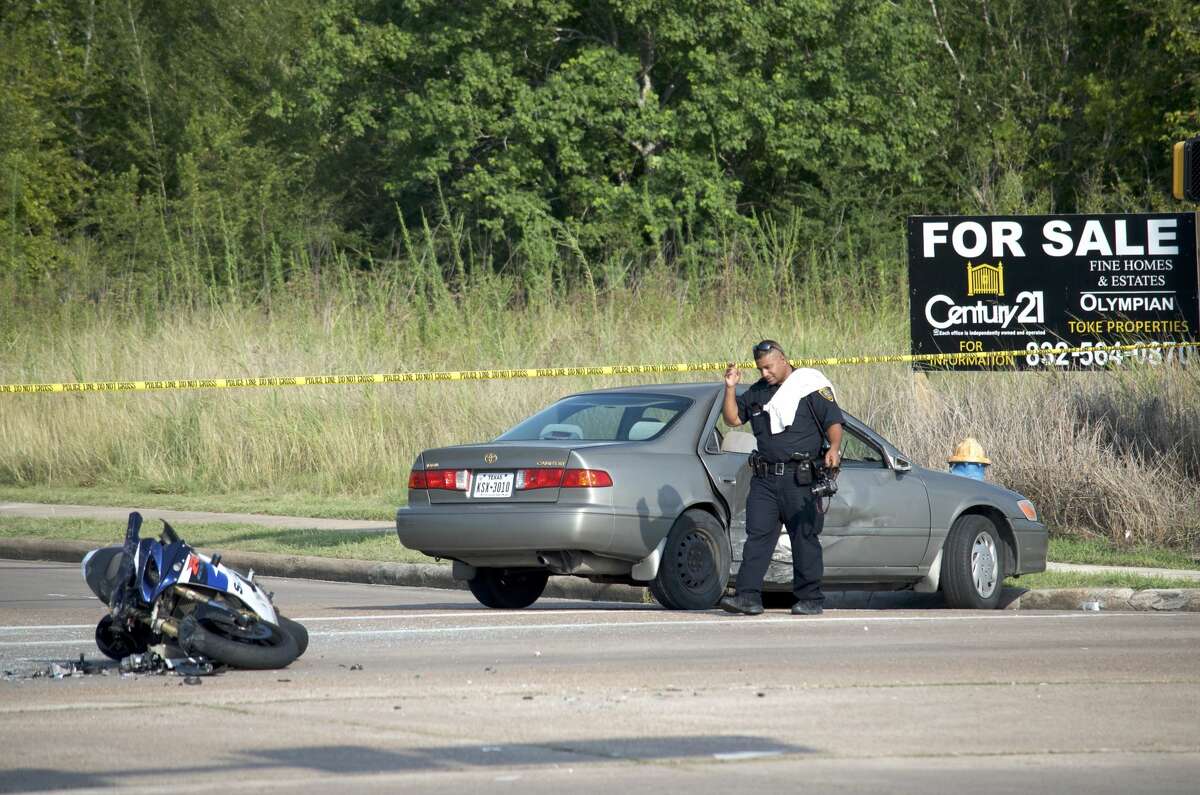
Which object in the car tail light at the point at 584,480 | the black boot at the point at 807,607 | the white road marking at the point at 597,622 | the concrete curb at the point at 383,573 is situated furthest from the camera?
the concrete curb at the point at 383,573

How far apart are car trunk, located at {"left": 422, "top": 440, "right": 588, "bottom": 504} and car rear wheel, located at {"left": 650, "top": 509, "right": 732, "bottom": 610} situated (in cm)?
84

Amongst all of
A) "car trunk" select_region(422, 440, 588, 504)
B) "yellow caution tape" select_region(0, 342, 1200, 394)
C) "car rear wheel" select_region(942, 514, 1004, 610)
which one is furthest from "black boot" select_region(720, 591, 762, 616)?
"yellow caution tape" select_region(0, 342, 1200, 394)

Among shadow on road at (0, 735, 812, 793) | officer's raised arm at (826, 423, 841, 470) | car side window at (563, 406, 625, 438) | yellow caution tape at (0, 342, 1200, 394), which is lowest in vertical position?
shadow on road at (0, 735, 812, 793)

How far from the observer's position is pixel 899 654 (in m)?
10.2

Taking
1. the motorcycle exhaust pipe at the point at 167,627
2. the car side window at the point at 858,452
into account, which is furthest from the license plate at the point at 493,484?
the motorcycle exhaust pipe at the point at 167,627

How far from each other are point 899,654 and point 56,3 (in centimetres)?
5210

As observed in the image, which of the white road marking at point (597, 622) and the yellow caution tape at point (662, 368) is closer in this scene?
the white road marking at point (597, 622)

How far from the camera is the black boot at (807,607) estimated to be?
12.3 meters

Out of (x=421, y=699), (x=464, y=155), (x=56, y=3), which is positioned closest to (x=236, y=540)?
(x=421, y=699)

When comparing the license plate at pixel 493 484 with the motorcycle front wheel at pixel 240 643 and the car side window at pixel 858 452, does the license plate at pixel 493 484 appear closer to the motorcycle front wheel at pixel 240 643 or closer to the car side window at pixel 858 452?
the car side window at pixel 858 452

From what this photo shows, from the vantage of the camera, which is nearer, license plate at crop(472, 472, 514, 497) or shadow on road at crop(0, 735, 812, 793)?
shadow on road at crop(0, 735, 812, 793)

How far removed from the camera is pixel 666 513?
12008mm

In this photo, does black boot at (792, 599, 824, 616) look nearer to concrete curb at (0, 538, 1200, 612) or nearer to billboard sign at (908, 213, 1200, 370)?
concrete curb at (0, 538, 1200, 612)

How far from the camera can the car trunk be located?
1187cm
